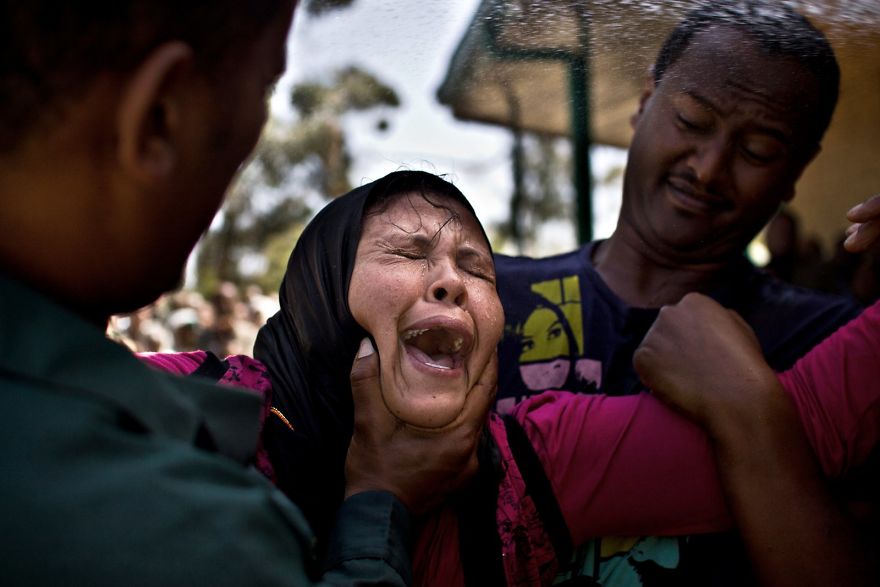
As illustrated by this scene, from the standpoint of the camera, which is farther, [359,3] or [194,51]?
[359,3]

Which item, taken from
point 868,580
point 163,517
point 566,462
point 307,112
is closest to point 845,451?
point 868,580

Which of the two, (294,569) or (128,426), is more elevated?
(128,426)

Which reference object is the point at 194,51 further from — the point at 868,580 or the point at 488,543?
the point at 868,580

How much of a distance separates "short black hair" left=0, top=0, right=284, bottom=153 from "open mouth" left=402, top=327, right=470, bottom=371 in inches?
32.0

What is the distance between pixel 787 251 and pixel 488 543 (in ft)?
13.8

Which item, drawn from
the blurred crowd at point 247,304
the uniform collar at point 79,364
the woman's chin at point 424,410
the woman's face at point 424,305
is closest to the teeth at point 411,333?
the woman's face at point 424,305

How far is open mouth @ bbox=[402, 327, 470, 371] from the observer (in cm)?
148

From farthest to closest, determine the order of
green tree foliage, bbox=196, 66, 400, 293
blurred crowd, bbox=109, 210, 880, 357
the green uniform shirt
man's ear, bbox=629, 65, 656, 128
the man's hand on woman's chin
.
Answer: blurred crowd, bbox=109, 210, 880, 357, green tree foliage, bbox=196, 66, 400, 293, man's ear, bbox=629, 65, 656, 128, the man's hand on woman's chin, the green uniform shirt

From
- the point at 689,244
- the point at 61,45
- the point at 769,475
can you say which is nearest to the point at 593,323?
the point at 689,244

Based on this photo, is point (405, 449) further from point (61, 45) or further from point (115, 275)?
point (61, 45)

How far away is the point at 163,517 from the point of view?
0.70 metres

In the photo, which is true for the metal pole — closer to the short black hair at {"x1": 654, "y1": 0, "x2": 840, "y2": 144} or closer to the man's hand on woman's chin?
the short black hair at {"x1": 654, "y1": 0, "x2": 840, "y2": 144}

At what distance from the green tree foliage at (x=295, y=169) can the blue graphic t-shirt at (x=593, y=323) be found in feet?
2.13

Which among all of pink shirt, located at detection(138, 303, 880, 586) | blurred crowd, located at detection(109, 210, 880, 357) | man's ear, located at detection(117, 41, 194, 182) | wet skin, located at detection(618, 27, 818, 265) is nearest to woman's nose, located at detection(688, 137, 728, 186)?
wet skin, located at detection(618, 27, 818, 265)
